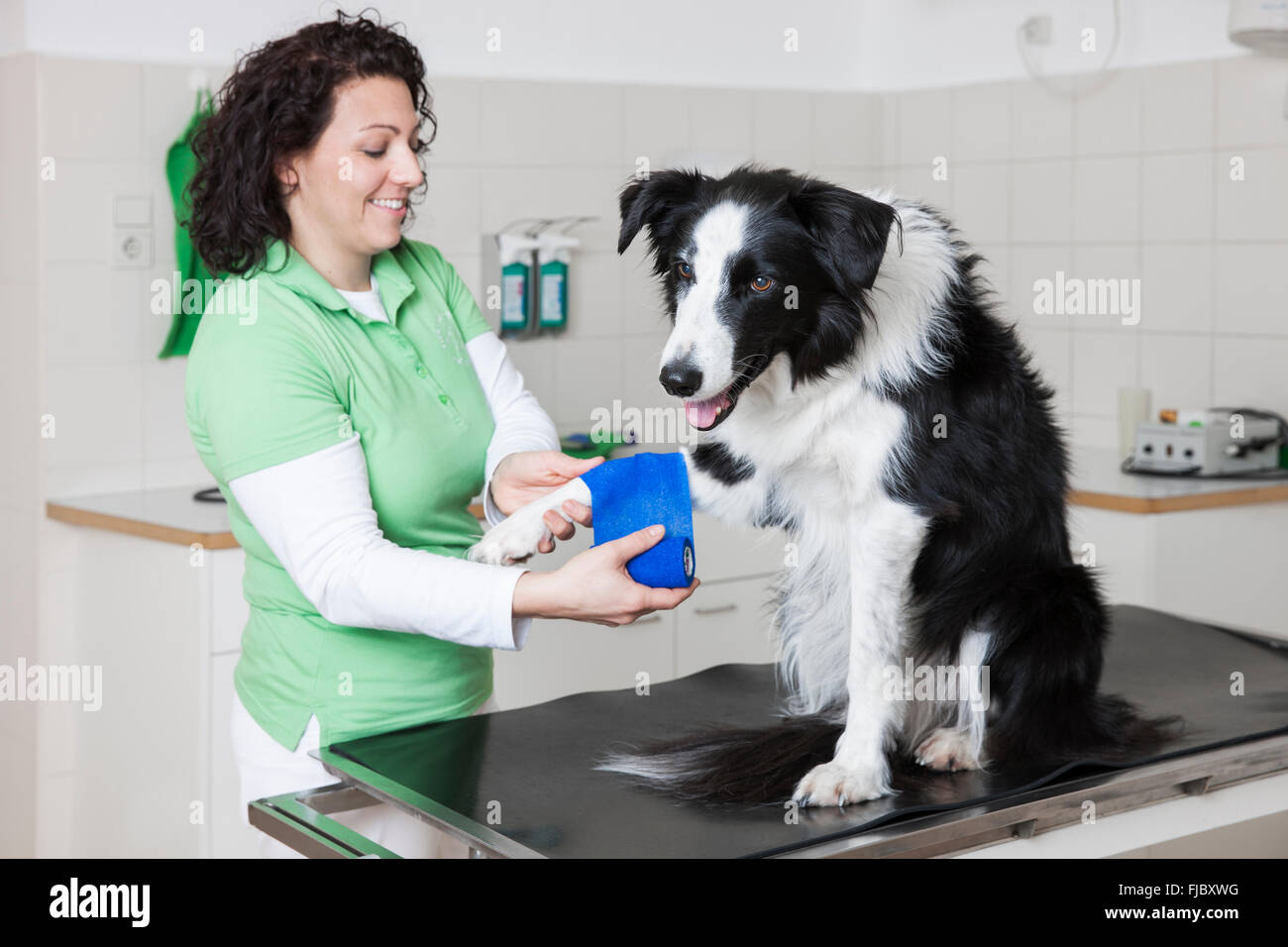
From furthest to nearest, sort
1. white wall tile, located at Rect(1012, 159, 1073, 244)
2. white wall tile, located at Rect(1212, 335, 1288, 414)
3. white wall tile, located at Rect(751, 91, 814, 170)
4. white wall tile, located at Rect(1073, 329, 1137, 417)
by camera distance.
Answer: white wall tile, located at Rect(751, 91, 814, 170), white wall tile, located at Rect(1012, 159, 1073, 244), white wall tile, located at Rect(1073, 329, 1137, 417), white wall tile, located at Rect(1212, 335, 1288, 414)

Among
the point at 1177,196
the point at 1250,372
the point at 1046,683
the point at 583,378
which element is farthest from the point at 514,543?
the point at 1177,196

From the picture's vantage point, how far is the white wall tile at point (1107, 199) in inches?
138

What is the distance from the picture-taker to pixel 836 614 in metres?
1.63

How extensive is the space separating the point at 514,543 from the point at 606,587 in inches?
6.6

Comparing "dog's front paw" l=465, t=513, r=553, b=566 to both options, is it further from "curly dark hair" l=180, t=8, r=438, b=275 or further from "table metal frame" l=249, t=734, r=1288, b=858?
"curly dark hair" l=180, t=8, r=438, b=275

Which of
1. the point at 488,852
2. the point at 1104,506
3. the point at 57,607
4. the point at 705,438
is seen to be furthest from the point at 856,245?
the point at 57,607

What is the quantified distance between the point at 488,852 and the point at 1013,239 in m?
2.90

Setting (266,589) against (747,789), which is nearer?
(747,789)

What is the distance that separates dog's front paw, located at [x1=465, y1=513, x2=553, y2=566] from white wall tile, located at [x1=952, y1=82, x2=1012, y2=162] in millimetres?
2632

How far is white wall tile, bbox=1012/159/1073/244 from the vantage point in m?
3.67

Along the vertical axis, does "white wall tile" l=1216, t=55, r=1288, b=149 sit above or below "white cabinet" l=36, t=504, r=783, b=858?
above

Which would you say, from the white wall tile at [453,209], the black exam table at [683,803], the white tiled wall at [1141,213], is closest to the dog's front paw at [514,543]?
the black exam table at [683,803]

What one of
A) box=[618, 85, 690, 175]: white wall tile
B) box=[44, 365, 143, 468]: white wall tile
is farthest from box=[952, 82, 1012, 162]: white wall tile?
box=[44, 365, 143, 468]: white wall tile

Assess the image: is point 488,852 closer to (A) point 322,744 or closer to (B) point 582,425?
(A) point 322,744
